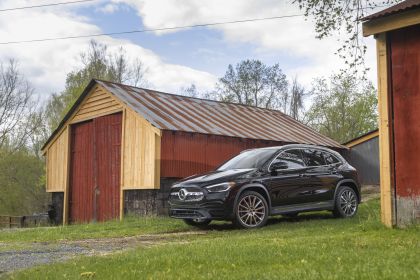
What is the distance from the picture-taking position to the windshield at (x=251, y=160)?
11703 mm

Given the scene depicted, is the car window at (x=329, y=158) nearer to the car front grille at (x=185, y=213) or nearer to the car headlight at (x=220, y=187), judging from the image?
the car headlight at (x=220, y=187)

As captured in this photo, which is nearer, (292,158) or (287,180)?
(287,180)

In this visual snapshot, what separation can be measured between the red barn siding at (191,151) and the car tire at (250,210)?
611 cm

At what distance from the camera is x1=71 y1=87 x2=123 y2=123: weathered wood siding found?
19361 mm

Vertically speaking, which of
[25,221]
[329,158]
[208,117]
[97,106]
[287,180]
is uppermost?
[97,106]

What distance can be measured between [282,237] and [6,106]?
121 feet

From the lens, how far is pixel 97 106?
2044cm

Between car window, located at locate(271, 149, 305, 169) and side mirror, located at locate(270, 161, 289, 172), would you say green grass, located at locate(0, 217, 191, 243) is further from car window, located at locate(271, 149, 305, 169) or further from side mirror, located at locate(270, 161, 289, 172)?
car window, located at locate(271, 149, 305, 169)

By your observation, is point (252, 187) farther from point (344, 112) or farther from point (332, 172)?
point (344, 112)

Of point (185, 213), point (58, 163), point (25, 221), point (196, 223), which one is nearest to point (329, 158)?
point (196, 223)

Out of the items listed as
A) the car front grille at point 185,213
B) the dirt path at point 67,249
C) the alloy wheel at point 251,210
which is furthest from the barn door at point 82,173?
the alloy wheel at point 251,210

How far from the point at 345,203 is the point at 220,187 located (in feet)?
12.0

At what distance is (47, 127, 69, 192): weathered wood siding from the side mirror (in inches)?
510

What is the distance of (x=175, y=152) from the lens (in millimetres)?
17125
